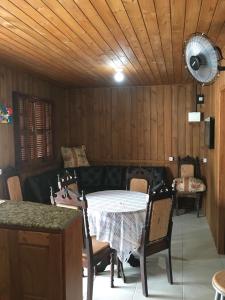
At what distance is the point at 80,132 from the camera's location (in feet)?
21.1

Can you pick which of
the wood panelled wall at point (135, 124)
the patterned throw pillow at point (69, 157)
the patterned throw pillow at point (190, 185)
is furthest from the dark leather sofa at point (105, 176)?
the patterned throw pillow at point (190, 185)

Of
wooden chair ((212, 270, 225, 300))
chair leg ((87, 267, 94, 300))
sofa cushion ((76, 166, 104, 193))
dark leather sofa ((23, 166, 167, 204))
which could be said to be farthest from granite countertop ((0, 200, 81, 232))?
sofa cushion ((76, 166, 104, 193))

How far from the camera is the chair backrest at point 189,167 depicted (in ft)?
18.9

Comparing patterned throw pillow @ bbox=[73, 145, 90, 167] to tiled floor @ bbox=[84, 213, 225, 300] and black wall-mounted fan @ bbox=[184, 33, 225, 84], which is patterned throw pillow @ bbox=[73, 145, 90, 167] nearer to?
tiled floor @ bbox=[84, 213, 225, 300]

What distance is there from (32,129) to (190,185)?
292 centimetres

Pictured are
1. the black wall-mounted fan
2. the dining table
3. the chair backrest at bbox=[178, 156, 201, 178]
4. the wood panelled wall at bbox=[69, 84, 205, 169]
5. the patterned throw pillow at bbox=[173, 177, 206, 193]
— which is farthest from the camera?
the wood panelled wall at bbox=[69, 84, 205, 169]

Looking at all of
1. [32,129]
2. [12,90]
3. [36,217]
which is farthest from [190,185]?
[36,217]

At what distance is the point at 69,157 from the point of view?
6043 millimetres

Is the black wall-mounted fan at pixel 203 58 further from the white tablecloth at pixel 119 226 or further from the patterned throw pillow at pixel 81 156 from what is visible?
the patterned throw pillow at pixel 81 156

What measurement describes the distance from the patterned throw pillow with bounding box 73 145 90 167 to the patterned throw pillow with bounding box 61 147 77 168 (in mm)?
70

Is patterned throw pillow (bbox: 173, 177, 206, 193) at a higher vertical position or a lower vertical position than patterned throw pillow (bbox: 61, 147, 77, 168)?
lower

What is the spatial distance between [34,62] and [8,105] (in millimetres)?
760

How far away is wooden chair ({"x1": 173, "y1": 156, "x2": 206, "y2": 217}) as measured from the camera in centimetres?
538

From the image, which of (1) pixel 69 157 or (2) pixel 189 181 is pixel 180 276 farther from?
(1) pixel 69 157
